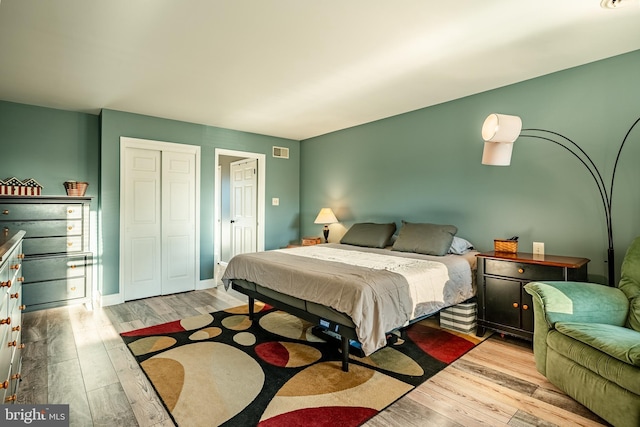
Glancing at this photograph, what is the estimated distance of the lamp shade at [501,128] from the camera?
264 cm

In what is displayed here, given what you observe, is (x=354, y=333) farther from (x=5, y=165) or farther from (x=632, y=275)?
(x=5, y=165)

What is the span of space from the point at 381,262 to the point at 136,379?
2031 millimetres

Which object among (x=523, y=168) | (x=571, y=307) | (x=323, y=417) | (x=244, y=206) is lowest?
(x=323, y=417)

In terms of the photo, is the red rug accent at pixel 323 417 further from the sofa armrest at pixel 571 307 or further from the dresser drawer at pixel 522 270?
the dresser drawer at pixel 522 270

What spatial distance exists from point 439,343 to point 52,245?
4230mm

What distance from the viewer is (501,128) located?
264 cm

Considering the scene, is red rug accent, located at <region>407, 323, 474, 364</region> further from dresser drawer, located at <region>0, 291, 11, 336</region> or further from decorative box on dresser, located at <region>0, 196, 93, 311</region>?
decorative box on dresser, located at <region>0, 196, 93, 311</region>

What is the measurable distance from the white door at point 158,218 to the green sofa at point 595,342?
4116mm

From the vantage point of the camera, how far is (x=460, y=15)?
2.10 meters

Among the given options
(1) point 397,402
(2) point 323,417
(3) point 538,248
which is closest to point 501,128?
(3) point 538,248

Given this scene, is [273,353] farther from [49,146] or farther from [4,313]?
[49,146]

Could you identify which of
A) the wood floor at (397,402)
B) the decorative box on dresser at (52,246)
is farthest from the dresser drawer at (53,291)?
the wood floor at (397,402)

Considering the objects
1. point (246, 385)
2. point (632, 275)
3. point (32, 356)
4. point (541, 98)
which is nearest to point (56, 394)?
point (32, 356)

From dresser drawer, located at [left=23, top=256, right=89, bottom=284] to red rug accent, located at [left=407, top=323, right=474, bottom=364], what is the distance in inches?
153
